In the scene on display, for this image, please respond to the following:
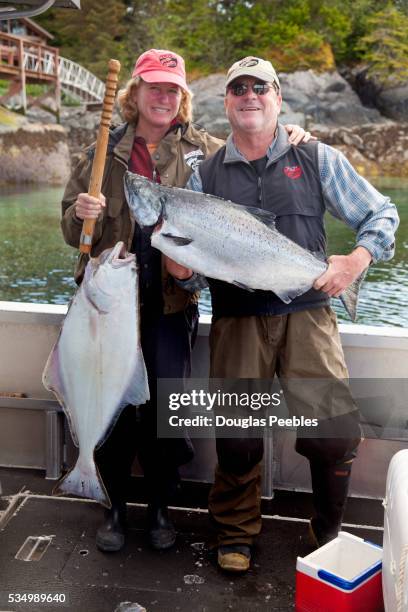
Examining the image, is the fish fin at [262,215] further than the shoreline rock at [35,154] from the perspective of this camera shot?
No

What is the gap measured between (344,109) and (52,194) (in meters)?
10.8

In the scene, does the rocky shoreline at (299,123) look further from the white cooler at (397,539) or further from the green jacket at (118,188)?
the white cooler at (397,539)

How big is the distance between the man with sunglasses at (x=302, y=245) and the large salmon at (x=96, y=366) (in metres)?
0.34

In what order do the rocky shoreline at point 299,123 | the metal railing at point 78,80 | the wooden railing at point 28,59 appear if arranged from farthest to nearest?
the metal railing at point 78,80 → the rocky shoreline at point 299,123 → the wooden railing at point 28,59

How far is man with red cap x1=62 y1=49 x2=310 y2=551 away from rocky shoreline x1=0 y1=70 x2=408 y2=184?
750 inches

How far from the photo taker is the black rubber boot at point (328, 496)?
2.45m

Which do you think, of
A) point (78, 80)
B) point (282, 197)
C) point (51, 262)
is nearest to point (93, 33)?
point (78, 80)

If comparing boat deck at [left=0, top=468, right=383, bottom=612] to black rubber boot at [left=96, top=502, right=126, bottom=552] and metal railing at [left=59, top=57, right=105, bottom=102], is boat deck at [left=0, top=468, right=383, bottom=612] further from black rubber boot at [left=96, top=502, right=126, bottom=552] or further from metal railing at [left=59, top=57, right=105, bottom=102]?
metal railing at [left=59, top=57, right=105, bottom=102]

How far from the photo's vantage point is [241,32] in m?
23.4

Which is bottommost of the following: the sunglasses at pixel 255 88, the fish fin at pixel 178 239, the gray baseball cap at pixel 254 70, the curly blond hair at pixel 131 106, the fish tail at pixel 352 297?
the fish tail at pixel 352 297

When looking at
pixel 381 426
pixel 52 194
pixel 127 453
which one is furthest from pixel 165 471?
pixel 52 194

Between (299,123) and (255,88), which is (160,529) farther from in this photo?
(299,123)

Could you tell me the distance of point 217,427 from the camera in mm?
2543

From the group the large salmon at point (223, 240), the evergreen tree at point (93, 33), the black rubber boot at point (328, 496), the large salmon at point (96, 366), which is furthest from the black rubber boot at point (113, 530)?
the evergreen tree at point (93, 33)
